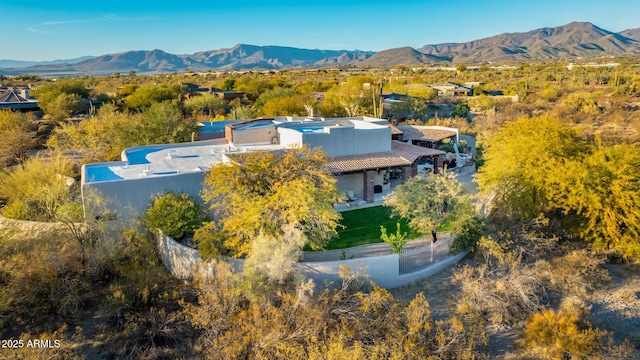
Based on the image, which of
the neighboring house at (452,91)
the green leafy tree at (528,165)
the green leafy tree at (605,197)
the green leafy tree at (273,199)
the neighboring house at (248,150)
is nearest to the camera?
the green leafy tree at (273,199)

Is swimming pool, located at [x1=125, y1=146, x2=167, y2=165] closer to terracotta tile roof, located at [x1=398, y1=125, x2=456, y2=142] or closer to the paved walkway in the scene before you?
the paved walkway

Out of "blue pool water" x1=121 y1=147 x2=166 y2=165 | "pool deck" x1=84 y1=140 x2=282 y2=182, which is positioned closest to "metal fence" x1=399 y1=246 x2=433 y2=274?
"pool deck" x1=84 y1=140 x2=282 y2=182

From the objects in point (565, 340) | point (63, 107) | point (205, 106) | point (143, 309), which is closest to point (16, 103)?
point (63, 107)

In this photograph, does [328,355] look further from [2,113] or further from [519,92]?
[519,92]

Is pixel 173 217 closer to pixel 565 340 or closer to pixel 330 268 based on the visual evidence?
pixel 330 268

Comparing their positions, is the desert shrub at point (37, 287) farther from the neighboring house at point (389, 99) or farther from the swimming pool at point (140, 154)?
the neighboring house at point (389, 99)

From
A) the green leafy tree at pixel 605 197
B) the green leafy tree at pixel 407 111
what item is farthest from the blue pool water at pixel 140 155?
the green leafy tree at pixel 407 111
